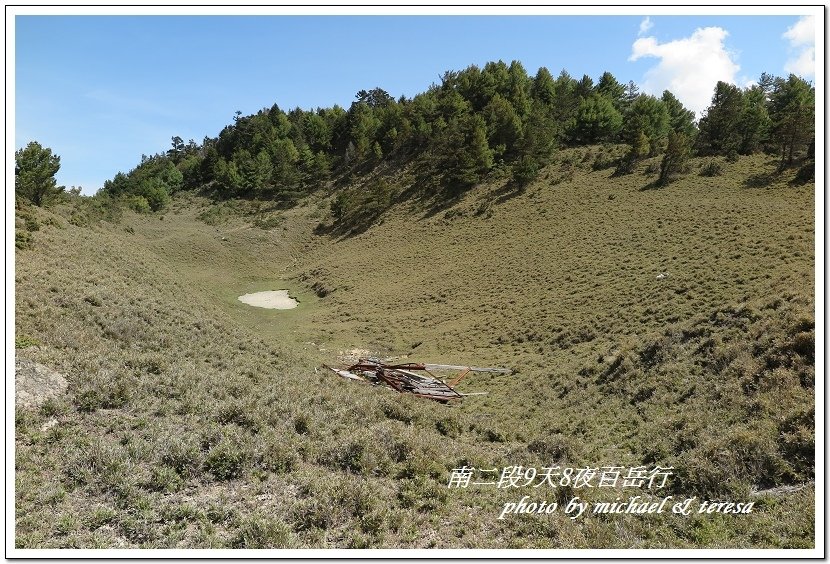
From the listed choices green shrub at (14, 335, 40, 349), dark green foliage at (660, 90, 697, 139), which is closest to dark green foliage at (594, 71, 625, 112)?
dark green foliage at (660, 90, 697, 139)

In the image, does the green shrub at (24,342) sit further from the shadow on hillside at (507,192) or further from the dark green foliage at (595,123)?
the dark green foliage at (595,123)

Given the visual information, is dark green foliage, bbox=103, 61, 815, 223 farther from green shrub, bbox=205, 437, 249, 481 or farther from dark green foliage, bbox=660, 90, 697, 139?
green shrub, bbox=205, 437, 249, 481

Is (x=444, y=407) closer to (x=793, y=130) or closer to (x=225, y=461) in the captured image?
(x=225, y=461)

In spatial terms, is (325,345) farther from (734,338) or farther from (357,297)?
(734,338)

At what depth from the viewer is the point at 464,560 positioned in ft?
18.6

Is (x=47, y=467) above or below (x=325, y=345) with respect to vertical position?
above

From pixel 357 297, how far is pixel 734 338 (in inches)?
1186

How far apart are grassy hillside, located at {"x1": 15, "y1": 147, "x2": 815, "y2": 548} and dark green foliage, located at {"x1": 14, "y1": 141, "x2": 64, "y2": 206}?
355 inches

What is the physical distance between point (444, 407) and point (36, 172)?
44.0 meters

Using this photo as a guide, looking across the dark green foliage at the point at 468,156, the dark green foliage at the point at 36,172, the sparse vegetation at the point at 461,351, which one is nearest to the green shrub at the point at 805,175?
the sparse vegetation at the point at 461,351

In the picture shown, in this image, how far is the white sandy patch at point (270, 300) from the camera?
40469 mm

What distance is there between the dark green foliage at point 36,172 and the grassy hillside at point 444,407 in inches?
355

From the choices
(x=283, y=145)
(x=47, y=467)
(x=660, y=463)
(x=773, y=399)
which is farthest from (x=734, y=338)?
(x=283, y=145)

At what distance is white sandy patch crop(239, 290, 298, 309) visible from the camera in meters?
40.5
